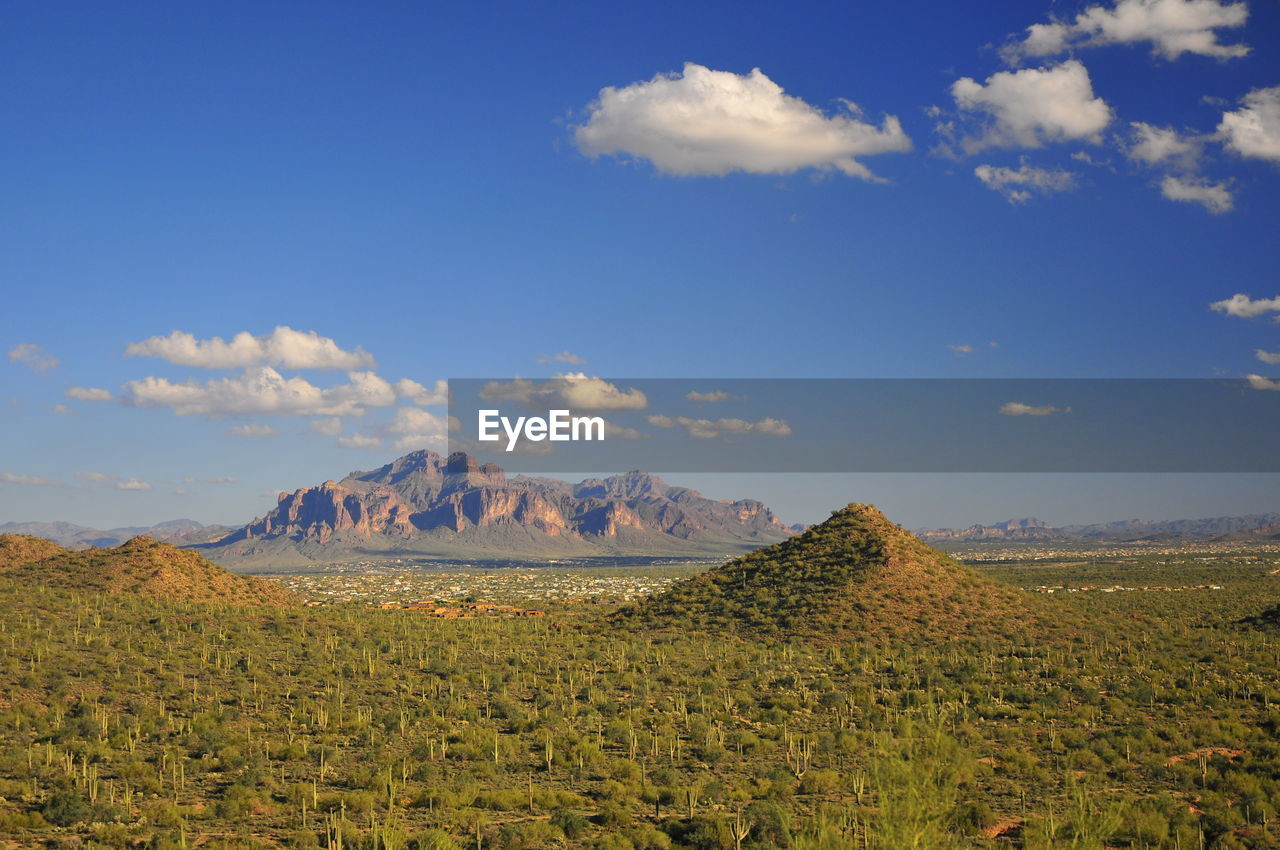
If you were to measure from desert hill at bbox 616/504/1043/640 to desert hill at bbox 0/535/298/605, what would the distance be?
33.3 m

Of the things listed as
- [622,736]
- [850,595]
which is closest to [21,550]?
[850,595]

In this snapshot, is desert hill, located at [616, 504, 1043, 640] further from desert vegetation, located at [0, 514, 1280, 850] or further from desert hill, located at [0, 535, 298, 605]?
desert hill, located at [0, 535, 298, 605]

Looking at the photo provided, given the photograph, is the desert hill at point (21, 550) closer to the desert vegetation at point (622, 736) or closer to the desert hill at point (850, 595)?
the desert vegetation at point (622, 736)

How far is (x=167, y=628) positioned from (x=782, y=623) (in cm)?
3932

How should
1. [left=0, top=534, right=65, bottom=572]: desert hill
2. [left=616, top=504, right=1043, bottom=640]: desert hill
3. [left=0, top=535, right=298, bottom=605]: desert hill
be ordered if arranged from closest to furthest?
[left=616, top=504, right=1043, bottom=640]: desert hill, [left=0, top=535, right=298, bottom=605]: desert hill, [left=0, top=534, right=65, bottom=572]: desert hill

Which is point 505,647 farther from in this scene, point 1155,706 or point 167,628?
point 1155,706

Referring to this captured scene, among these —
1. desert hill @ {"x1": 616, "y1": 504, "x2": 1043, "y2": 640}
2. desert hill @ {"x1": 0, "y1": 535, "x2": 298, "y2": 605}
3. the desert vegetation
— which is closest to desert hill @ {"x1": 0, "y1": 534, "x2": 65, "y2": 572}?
desert hill @ {"x1": 0, "y1": 535, "x2": 298, "y2": 605}

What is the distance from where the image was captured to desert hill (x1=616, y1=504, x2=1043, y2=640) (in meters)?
60.0

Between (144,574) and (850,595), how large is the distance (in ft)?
190

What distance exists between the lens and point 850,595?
64.1 metres

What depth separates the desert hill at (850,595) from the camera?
6003 centimetres

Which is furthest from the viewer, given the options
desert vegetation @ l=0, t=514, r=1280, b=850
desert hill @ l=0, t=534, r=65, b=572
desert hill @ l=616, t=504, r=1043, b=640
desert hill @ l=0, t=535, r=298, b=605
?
desert hill @ l=0, t=534, r=65, b=572

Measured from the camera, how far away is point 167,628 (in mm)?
52938

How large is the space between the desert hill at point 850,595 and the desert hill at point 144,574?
33.3 metres
